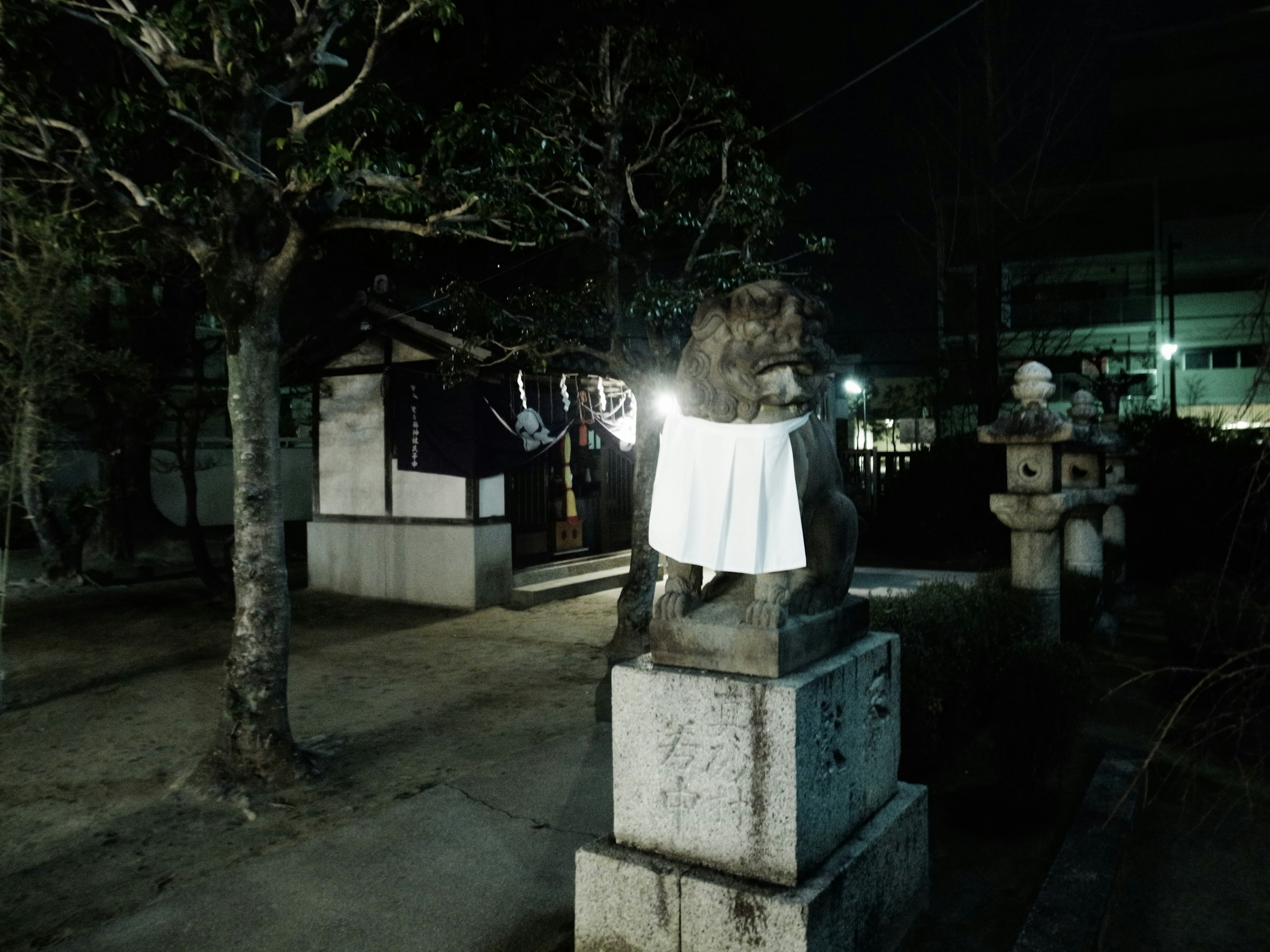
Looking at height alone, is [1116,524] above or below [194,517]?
below

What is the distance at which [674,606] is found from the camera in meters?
3.64

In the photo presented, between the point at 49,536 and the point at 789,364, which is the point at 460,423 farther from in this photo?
the point at 789,364

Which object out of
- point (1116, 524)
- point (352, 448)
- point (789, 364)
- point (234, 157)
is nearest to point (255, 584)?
point (234, 157)

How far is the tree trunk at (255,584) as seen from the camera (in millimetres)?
6141

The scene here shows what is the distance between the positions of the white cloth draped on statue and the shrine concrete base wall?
9.61 metres

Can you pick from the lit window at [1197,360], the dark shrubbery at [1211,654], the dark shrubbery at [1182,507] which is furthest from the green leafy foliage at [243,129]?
the lit window at [1197,360]

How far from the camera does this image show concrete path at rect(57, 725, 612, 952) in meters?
4.06

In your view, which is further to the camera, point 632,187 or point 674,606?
point 632,187

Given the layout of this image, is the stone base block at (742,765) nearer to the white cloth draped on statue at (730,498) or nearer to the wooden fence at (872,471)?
the white cloth draped on statue at (730,498)

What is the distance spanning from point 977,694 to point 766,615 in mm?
3430

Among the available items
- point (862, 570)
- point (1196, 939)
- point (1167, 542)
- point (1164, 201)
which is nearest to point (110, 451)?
point (862, 570)

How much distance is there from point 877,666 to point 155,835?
178 inches

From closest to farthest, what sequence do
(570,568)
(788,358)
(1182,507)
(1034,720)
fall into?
(788,358) < (1034,720) < (1182,507) < (570,568)

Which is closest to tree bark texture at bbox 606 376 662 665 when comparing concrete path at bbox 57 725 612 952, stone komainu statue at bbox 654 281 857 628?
concrete path at bbox 57 725 612 952
